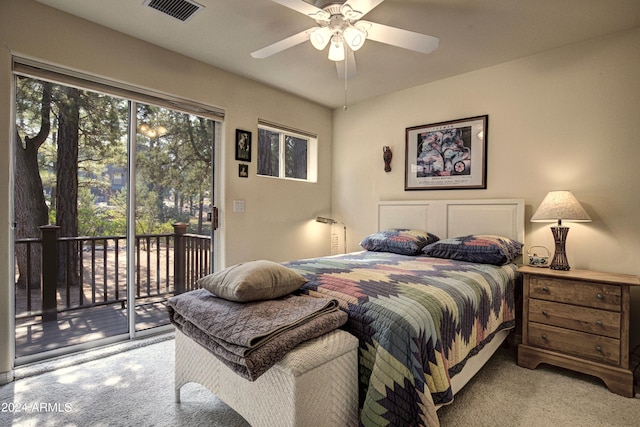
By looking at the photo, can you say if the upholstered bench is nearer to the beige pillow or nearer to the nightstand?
the beige pillow

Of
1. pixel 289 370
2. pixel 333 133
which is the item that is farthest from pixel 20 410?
pixel 333 133

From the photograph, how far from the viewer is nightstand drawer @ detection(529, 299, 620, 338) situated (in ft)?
6.49

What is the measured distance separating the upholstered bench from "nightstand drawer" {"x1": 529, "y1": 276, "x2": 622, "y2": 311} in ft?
5.43

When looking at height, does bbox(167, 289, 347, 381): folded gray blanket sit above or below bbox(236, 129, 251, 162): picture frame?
below

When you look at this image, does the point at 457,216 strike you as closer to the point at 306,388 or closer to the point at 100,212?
the point at 306,388

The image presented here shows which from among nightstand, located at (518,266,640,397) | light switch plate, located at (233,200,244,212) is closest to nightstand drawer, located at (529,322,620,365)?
nightstand, located at (518,266,640,397)

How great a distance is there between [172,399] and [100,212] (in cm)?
157

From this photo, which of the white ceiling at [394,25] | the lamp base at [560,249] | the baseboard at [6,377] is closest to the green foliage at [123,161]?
the white ceiling at [394,25]

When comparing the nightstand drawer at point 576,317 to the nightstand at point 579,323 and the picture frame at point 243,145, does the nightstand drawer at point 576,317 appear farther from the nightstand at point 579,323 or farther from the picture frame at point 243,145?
the picture frame at point 243,145

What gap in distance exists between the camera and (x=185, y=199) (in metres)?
2.97

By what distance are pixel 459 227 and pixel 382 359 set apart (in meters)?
2.23

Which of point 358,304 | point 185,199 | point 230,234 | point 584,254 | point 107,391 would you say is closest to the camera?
point 358,304

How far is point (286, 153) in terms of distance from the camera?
387cm

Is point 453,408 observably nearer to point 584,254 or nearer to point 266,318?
point 266,318
